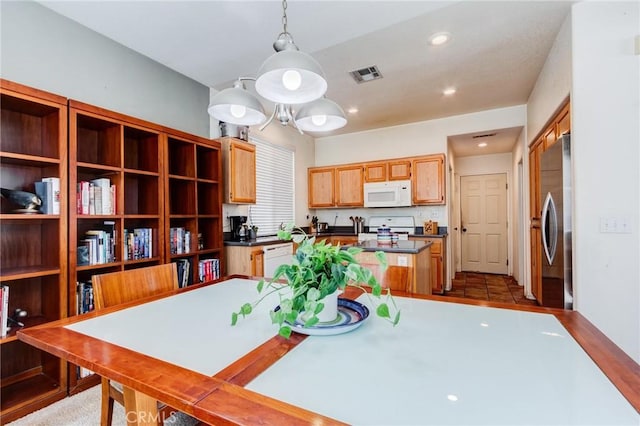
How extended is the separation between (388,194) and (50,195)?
13.1 feet

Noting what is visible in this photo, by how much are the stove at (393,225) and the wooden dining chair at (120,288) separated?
339 centimetres

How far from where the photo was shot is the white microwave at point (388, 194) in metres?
4.62

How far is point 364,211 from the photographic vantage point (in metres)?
5.33

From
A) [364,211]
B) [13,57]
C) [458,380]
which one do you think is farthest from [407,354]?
[364,211]

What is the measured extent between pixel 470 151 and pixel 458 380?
598cm

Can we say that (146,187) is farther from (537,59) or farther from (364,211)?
(537,59)

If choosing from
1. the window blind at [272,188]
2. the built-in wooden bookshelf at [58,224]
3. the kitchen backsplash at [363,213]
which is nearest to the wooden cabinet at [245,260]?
the kitchen backsplash at [363,213]

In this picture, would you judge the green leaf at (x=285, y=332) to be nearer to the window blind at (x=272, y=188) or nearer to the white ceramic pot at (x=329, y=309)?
the white ceramic pot at (x=329, y=309)

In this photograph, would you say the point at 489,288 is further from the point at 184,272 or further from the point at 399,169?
the point at 184,272

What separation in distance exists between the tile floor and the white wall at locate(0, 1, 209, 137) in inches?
175

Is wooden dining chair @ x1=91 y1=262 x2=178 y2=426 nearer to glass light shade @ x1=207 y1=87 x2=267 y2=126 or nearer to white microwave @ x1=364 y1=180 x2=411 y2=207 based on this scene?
glass light shade @ x1=207 y1=87 x2=267 y2=126

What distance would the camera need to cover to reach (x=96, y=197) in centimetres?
224

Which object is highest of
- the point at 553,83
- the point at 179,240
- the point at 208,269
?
the point at 553,83

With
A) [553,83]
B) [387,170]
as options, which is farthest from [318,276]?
[387,170]
